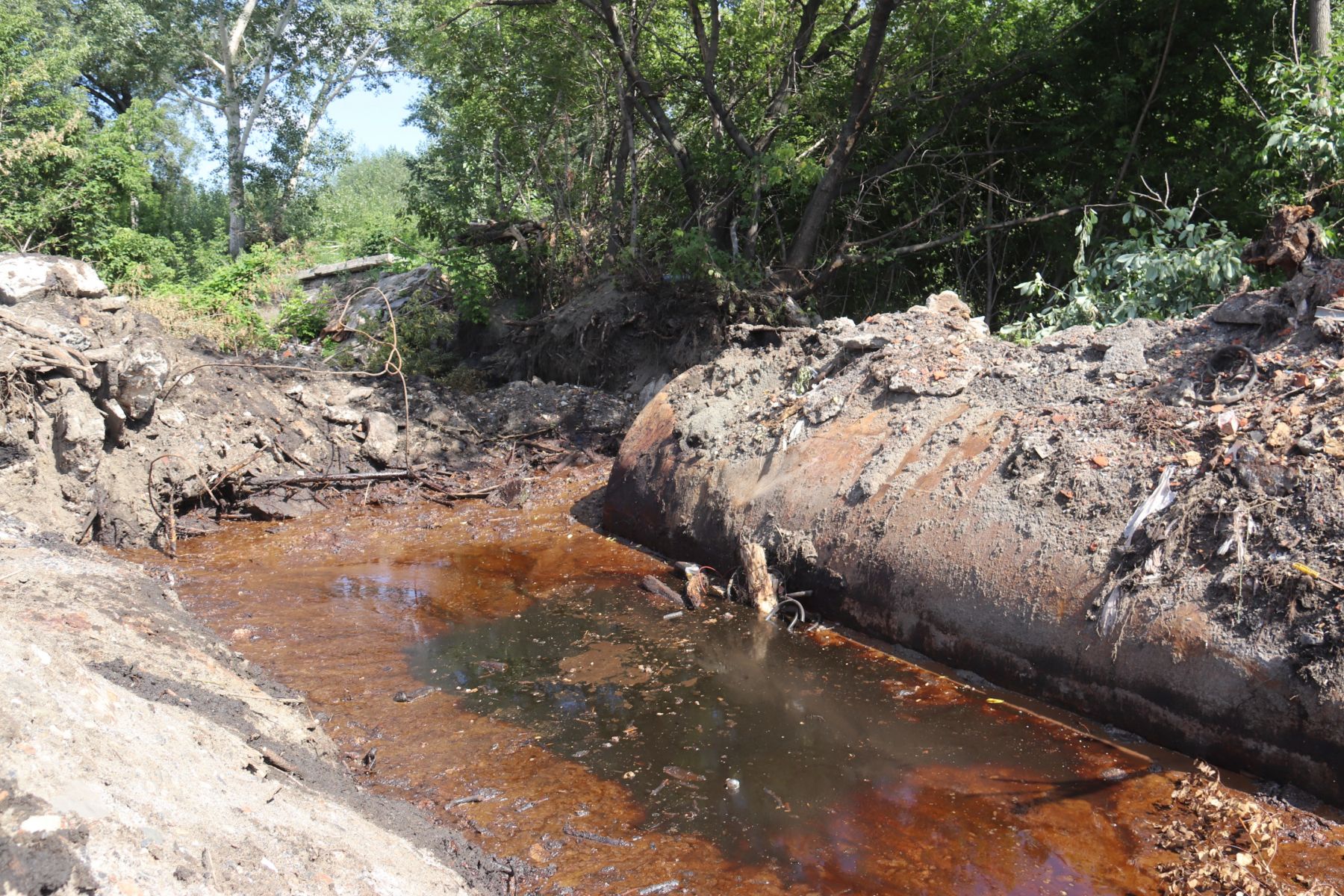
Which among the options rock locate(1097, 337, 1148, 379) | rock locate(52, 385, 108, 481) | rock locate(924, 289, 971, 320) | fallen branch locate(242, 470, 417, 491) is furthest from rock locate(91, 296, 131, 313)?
rock locate(1097, 337, 1148, 379)

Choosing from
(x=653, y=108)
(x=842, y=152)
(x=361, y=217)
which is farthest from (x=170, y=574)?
(x=361, y=217)

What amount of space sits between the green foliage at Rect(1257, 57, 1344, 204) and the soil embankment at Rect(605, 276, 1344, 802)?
3.12m

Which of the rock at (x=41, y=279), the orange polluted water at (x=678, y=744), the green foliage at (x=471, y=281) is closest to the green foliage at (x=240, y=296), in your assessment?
the green foliage at (x=471, y=281)

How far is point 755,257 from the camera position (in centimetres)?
1055

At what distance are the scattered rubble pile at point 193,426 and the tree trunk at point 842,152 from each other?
8.37 feet

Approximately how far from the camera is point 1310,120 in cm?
721

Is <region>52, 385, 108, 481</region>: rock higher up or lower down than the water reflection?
higher up

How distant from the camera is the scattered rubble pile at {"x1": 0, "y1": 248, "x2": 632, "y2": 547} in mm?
6844

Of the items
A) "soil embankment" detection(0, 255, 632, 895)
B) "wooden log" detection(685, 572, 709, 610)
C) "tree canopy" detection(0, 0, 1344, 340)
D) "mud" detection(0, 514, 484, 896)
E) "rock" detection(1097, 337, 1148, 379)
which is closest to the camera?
"mud" detection(0, 514, 484, 896)

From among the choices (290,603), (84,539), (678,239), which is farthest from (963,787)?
(678,239)

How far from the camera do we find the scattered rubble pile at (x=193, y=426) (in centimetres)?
684

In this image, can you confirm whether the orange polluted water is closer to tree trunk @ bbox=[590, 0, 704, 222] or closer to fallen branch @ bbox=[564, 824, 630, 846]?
fallen branch @ bbox=[564, 824, 630, 846]

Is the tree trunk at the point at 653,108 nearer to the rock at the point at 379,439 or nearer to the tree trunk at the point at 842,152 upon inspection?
the tree trunk at the point at 842,152

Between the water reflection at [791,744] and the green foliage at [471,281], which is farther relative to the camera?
the green foliage at [471,281]
